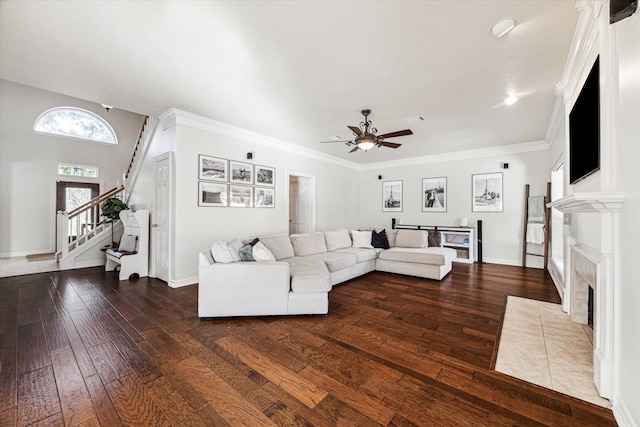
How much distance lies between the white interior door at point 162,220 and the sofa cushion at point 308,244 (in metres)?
2.07

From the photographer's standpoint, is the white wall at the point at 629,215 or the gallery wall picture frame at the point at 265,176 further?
the gallery wall picture frame at the point at 265,176

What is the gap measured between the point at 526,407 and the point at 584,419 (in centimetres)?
28

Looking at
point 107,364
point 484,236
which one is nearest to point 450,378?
Answer: point 107,364

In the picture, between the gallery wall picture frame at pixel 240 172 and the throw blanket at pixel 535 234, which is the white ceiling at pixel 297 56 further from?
the throw blanket at pixel 535 234

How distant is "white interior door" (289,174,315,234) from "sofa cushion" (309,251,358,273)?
2178mm

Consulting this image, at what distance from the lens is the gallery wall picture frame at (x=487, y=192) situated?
593cm

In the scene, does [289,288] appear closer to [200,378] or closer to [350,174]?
[200,378]

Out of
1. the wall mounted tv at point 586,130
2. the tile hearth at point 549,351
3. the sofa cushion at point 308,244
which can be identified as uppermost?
the wall mounted tv at point 586,130

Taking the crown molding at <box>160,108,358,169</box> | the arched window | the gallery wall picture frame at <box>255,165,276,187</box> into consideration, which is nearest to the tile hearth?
the gallery wall picture frame at <box>255,165,276,187</box>

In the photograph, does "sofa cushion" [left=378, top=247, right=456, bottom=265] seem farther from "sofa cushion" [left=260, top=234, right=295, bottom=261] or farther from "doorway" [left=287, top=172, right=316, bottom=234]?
"doorway" [left=287, top=172, right=316, bottom=234]

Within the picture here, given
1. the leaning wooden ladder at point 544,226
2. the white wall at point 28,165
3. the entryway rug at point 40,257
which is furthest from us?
the white wall at point 28,165

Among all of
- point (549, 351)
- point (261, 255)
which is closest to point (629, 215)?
point (549, 351)

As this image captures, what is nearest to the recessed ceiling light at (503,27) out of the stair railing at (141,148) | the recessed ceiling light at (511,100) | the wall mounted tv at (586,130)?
the wall mounted tv at (586,130)

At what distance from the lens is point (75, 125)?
23.6ft
